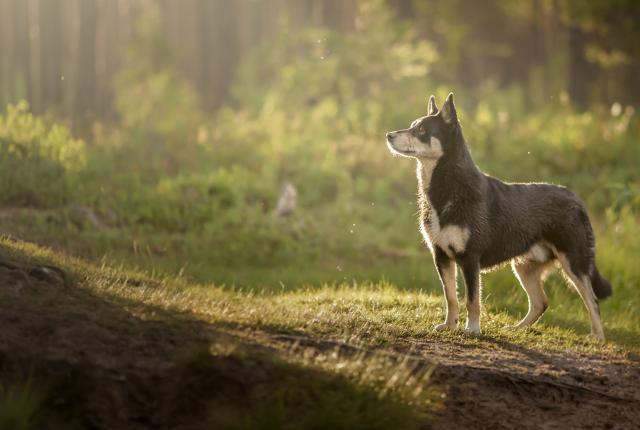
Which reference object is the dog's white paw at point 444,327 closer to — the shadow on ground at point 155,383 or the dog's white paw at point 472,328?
the dog's white paw at point 472,328

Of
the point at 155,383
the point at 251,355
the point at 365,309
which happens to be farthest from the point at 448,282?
the point at 155,383

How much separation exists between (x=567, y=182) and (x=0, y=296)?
42.3ft

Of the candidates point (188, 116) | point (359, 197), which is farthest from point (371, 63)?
point (359, 197)

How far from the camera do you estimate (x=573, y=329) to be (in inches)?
370

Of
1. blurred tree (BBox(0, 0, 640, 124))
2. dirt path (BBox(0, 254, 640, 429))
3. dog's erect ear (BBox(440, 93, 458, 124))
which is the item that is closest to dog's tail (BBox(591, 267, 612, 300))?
dirt path (BBox(0, 254, 640, 429))

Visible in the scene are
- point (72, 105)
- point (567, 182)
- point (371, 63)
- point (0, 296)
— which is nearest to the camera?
point (0, 296)

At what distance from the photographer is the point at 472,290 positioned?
814 cm

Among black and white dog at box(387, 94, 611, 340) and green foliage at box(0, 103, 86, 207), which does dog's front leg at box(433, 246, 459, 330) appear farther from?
green foliage at box(0, 103, 86, 207)

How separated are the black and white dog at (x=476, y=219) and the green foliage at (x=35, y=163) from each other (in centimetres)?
644

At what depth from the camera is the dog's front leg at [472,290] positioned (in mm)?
8102

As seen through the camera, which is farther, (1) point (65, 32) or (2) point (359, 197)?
(1) point (65, 32)

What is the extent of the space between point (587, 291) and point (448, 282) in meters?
1.49

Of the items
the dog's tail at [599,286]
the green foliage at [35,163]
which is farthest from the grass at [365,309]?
the green foliage at [35,163]

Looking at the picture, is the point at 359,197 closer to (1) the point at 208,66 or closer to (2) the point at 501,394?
(2) the point at 501,394
